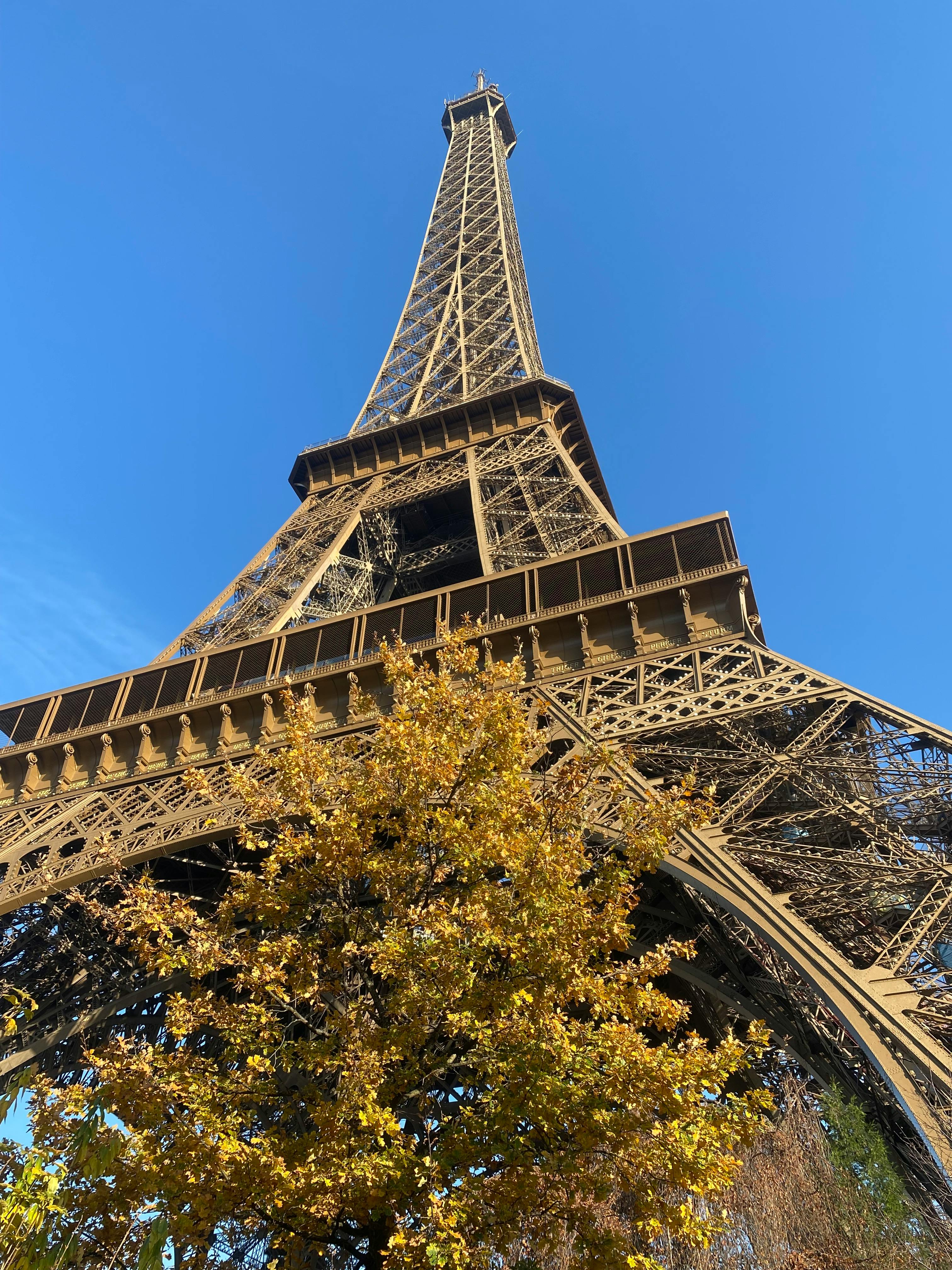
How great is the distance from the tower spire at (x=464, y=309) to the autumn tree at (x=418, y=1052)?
2571 cm

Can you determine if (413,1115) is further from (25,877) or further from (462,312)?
(462,312)

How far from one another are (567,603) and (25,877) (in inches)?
434

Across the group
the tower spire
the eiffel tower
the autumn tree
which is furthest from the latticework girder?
the tower spire

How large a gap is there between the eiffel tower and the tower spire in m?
5.63

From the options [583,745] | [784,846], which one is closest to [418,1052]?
[784,846]

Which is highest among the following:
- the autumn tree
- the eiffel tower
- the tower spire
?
the tower spire

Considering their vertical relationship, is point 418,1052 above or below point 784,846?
below

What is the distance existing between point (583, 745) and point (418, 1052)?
6.05 meters

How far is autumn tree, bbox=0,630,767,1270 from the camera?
6840 millimetres

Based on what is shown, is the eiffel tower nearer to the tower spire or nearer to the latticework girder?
the latticework girder

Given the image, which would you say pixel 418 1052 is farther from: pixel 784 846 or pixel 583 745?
pixel 583 745

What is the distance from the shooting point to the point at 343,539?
2748cm

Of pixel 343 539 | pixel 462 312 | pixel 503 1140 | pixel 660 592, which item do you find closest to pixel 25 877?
pixel 503 1140

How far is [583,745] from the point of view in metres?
13.5
